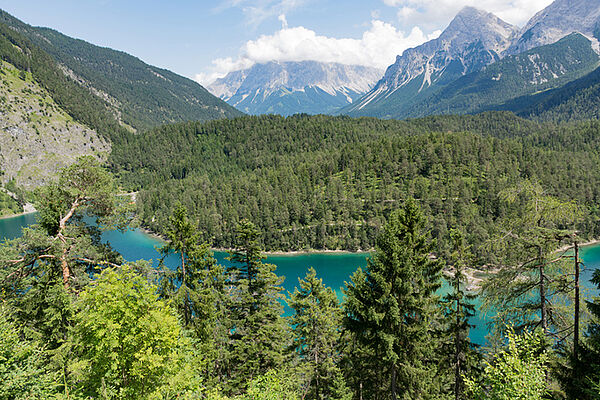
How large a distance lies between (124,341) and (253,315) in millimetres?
12461

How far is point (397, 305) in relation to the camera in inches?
588

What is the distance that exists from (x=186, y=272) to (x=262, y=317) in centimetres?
611

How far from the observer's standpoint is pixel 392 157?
136750 millimetres

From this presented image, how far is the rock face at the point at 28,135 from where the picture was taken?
165500mm

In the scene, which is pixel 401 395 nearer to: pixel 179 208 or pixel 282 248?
pixel 179 208

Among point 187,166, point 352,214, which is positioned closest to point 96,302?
point 352,214

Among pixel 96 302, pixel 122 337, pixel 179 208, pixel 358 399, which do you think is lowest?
pixel 358 399

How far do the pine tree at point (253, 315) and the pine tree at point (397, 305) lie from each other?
743cm

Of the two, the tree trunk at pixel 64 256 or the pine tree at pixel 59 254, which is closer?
the pine tree at pixel 59 254

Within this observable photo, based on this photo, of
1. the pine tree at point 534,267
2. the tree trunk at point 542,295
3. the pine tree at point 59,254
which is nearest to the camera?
the pine tree at point 534,267

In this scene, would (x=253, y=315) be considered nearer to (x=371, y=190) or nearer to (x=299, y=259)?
(x=299, y=259)

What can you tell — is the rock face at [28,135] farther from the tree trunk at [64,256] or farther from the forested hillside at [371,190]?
the tree trunk at [64,256]

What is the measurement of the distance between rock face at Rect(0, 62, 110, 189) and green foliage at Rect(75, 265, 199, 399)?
627 feet

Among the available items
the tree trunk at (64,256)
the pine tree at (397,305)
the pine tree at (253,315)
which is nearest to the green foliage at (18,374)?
the tree trunk at (64,256)
